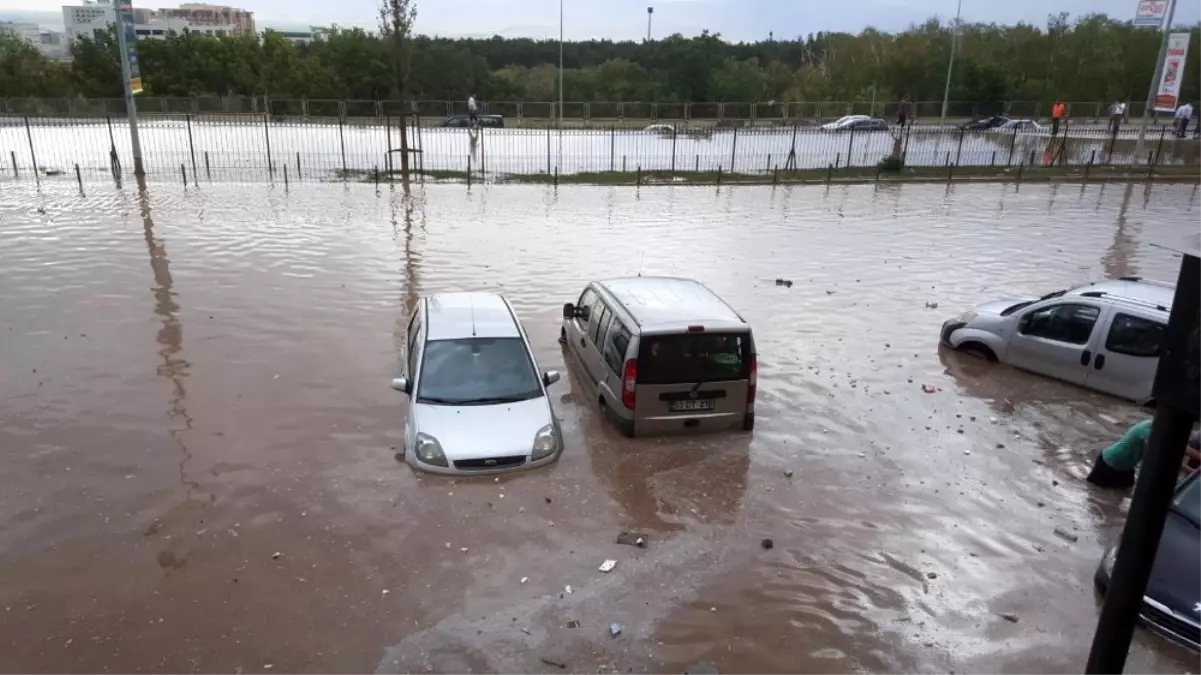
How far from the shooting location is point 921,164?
37344mm

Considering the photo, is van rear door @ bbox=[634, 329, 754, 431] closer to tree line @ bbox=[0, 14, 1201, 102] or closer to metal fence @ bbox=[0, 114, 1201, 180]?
metal fence @ bbox=[0, 114, 1201, 180]

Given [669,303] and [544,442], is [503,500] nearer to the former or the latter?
[544,442]

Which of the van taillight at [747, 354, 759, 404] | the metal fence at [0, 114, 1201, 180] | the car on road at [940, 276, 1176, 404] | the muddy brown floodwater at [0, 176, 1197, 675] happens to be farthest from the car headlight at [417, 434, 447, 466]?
the metal fence at [0, 114, 1201, 180]

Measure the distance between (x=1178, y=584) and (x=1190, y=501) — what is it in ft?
3.10

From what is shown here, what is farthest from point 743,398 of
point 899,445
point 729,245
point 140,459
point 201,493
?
point 729,245

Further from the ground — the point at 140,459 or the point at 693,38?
the point at 693,38

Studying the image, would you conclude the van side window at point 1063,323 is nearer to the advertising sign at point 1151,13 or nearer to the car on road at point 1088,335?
the car on road at point 1088,335

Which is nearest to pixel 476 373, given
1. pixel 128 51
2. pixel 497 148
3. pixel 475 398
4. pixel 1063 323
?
pixel 475 398

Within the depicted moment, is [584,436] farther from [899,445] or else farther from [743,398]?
[899,445]

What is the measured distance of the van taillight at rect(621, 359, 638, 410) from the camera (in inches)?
374

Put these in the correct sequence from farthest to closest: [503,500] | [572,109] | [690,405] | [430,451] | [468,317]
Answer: [572,109]
[468,317]
[690,405]
[430,451]
[503,500]

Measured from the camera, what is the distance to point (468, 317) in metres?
10.5

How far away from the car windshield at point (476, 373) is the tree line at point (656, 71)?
59.3 m

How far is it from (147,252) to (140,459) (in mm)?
11004
